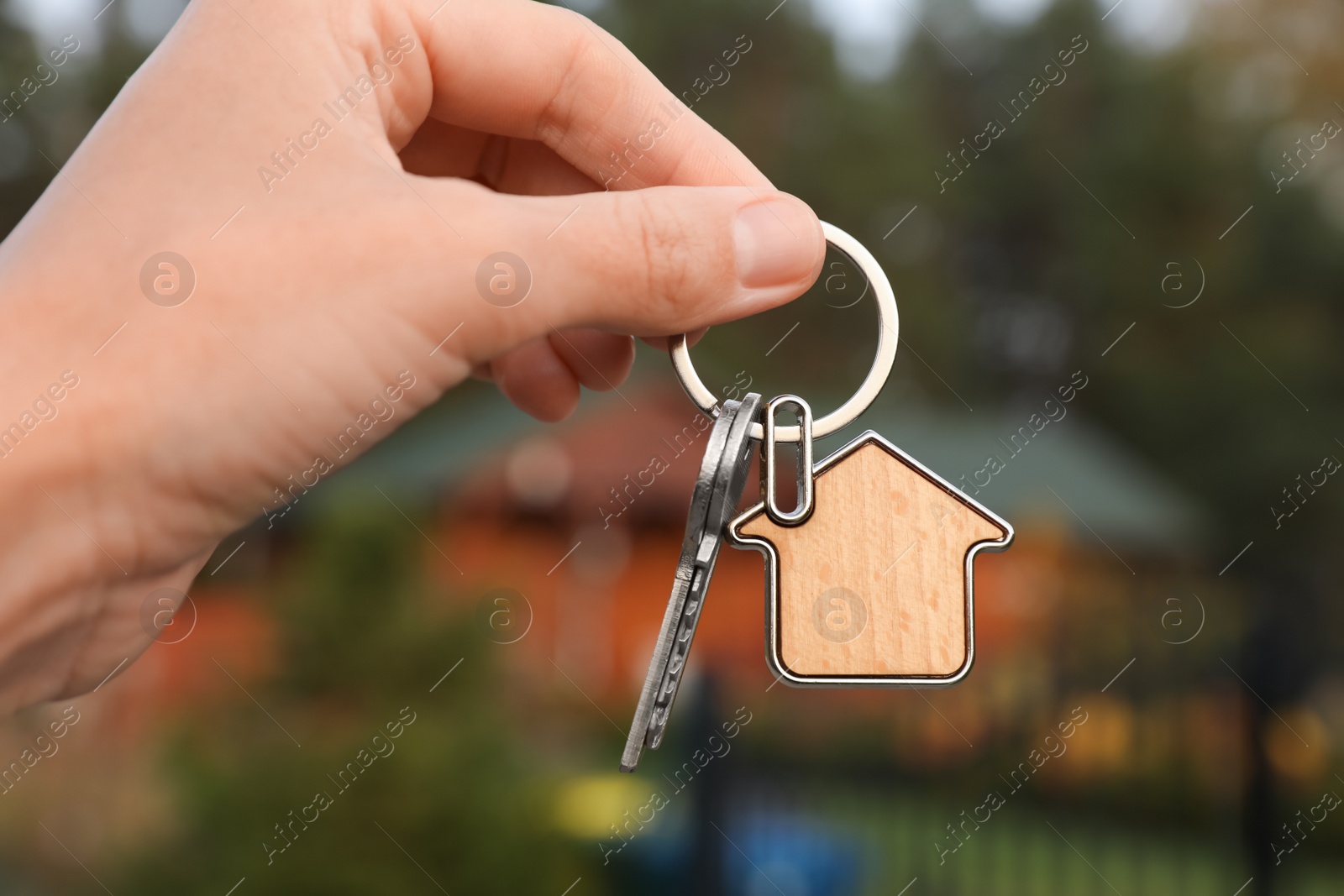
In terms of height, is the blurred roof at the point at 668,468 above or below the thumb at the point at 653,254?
below

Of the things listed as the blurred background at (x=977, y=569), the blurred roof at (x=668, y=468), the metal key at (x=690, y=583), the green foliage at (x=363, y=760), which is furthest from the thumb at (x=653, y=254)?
the blurred roof at (x=668, y=468)

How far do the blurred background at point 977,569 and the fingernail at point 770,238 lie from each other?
154 centimetres

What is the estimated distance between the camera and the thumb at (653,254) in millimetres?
1139

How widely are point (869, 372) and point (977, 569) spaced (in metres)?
10.5

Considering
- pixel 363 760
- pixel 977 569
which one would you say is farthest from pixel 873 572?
pixel 977 569

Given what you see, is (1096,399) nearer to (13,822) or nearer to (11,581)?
→ (13,822)

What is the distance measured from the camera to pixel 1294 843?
4836 mm

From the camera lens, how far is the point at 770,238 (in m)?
1.24

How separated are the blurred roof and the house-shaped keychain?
34.2 ft

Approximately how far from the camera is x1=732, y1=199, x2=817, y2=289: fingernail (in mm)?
1243

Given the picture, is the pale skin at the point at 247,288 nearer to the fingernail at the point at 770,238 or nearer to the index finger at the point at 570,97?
the fingernail at the point at 770,238

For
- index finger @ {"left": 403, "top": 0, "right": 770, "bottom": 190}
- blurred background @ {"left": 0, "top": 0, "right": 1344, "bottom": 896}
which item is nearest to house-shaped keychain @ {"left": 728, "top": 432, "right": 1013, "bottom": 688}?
index finger @ {"left": 403, "top": 0, "right": 770, "bottom": 190}

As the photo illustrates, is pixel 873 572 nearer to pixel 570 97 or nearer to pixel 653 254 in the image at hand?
pixel 653 254

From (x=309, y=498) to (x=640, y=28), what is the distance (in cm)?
908
